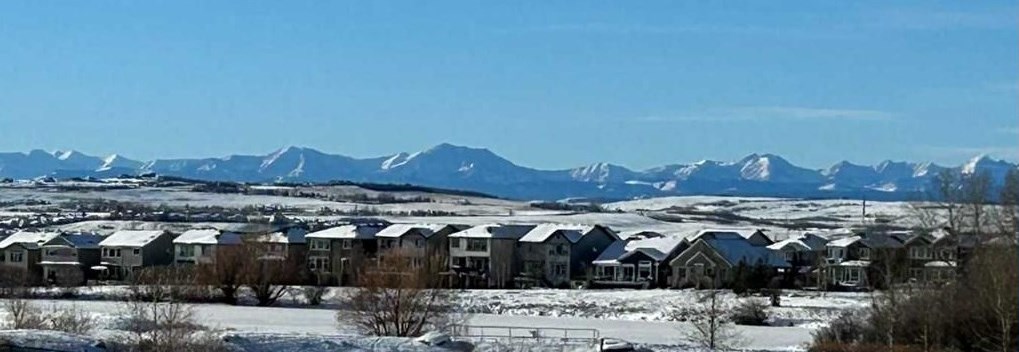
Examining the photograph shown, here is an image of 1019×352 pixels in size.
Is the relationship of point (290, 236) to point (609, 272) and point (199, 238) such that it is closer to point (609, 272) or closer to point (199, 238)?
point (199, 238)

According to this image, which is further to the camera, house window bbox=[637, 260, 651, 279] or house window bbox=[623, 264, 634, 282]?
house window bbox=[637, 260, 651, 279]

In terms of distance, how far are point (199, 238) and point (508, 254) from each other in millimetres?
18959

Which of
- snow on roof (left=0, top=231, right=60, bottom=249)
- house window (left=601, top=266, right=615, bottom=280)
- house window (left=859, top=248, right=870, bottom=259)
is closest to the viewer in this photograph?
house window (left=859, top=248, right=870, bottom=259)

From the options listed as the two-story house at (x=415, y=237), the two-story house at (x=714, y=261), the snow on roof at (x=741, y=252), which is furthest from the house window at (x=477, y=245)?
the snow on roof at (x=741, y=252)

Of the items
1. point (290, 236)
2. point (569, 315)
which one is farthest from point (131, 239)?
point (569, 315)

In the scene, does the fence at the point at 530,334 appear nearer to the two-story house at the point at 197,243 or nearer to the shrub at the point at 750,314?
the shrub at the point at 750,314

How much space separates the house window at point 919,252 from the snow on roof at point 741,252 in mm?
13589

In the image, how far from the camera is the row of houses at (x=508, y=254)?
81750mm

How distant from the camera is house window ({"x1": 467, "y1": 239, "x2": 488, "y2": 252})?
8938cm

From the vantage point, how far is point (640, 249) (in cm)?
8581

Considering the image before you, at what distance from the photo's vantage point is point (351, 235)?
306 feet

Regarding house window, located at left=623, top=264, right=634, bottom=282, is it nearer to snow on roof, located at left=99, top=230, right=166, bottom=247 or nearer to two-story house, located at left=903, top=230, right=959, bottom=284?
two-story house, located at left=903, top=230, right=959, bottom=284

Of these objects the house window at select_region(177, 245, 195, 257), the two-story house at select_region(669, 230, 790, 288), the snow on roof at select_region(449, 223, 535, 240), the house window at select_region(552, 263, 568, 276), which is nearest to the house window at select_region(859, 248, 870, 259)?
the two-story house at select_region(669, 230, 790, 288)

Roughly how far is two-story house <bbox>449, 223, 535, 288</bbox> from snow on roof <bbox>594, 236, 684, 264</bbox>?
4.92 m
